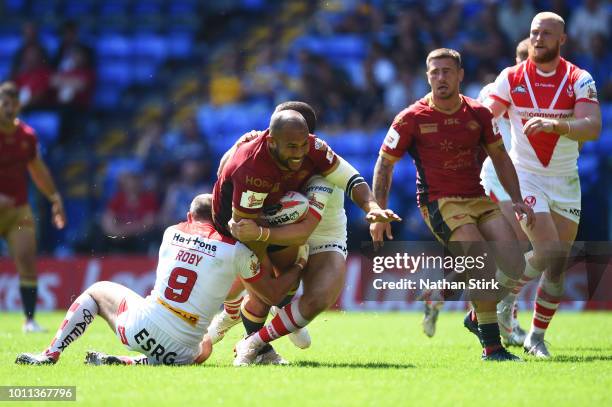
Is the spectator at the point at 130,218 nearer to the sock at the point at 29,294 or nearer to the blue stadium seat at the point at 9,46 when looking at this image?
the sock at the point at 29,294

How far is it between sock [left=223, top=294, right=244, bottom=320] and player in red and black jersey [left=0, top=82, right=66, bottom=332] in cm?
442

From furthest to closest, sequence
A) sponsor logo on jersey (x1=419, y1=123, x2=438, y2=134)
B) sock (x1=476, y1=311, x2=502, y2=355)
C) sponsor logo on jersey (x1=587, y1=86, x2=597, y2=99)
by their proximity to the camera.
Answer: sponsor logo on jersey (x1=587, y1=86, x2=597, y2=99), sponsor logo on jersey (x1=419, y1=123, x2=438, y2=134), sock (x1=476, y1=311, x2=502, y2=355)

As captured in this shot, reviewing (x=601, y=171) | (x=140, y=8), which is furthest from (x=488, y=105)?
(x=140, y=8)

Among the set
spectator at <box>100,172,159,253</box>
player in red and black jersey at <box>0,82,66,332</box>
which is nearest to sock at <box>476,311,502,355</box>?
player in red and black jersey at <box>0,82,66,332</box>

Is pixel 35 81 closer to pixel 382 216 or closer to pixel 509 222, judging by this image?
pixel 509 222

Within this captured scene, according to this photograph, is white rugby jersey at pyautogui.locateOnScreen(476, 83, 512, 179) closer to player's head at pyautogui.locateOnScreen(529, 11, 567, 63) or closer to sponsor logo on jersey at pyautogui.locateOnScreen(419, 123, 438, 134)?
player's head at pyautogui.locateOnScreen(529, 11, 567, 63)

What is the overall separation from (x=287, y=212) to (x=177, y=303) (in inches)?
40.9

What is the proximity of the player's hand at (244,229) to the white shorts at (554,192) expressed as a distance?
9.47 ft

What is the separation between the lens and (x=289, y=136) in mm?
7398

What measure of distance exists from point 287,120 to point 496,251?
2270 mm

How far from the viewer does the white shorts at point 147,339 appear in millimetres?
7660

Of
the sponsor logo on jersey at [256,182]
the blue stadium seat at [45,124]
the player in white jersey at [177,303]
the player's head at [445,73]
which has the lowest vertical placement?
the blue stadium seat at [45,124]

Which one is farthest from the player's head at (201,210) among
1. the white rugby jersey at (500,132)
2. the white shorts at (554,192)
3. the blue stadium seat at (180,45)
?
the blue stadium seat at (180,45)

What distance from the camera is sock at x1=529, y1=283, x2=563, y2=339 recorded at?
908cm
